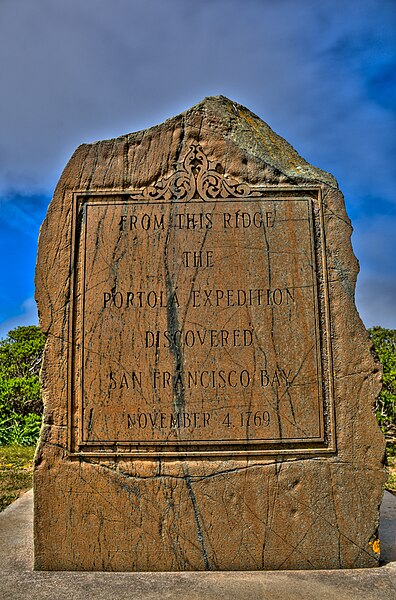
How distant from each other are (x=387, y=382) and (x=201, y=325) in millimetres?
7527

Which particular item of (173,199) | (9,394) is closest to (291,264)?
(173,199)

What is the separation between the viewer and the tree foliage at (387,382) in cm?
1018

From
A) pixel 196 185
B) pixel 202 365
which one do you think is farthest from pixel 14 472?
pixel 196 185

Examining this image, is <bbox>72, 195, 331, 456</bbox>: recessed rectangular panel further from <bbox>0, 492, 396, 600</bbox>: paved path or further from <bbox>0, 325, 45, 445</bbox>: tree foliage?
<bbox>0, 325, 45, 445</bbox>: tree foliage

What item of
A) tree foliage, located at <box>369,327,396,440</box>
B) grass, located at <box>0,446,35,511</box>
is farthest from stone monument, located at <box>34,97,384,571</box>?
tree foliage, located at <box>369,327,396,440</box>

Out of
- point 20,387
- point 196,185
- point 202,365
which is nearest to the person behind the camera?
point 202,365

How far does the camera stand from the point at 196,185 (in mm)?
4191

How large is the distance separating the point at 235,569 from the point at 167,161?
9.30 ft

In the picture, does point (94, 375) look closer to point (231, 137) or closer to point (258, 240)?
point (258, 240)

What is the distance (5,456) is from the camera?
8586 millimetres

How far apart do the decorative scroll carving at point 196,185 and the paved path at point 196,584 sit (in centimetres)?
252

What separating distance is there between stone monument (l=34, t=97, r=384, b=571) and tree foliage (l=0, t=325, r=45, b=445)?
653 cm

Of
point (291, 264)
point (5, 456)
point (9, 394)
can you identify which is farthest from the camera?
point (9, 394)

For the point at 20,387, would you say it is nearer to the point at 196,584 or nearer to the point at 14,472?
the point at 14,472
